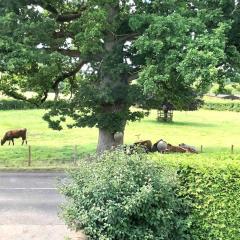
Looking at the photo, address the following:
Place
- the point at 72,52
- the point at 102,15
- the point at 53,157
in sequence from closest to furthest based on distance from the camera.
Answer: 1. the point at 102,15
2. the point at 72,52
3. the point at 53,157

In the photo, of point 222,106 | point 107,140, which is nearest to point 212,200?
point 107,140

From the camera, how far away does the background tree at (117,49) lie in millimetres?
22016

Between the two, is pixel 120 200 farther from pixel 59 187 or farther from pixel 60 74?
pixel 60 74

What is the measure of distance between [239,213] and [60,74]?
62.4 ft

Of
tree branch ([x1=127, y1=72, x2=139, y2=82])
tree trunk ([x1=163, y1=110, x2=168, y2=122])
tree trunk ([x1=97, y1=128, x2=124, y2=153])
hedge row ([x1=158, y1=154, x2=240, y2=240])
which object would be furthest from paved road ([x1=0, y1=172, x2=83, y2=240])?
tree trunk ([x1=163, y1=110, x2=168, y2=122])

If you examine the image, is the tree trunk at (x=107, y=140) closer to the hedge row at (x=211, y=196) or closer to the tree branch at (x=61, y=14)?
the tree branch at (x=61, y=14)

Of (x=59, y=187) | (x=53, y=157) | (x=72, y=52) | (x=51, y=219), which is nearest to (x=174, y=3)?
(x=72, y=52)

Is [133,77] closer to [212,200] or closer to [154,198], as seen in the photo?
[212,200]

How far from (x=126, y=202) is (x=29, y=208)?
7.17 m

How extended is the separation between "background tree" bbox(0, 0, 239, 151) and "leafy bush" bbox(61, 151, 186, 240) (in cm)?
1094

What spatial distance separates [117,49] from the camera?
24.6 m

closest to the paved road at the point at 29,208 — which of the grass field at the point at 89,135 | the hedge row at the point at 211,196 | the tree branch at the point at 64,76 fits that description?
the hedge row at the point at 211,196

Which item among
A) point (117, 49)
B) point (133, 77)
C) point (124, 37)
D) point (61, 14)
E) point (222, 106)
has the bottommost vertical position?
point (222, 106)

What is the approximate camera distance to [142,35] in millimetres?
23094
